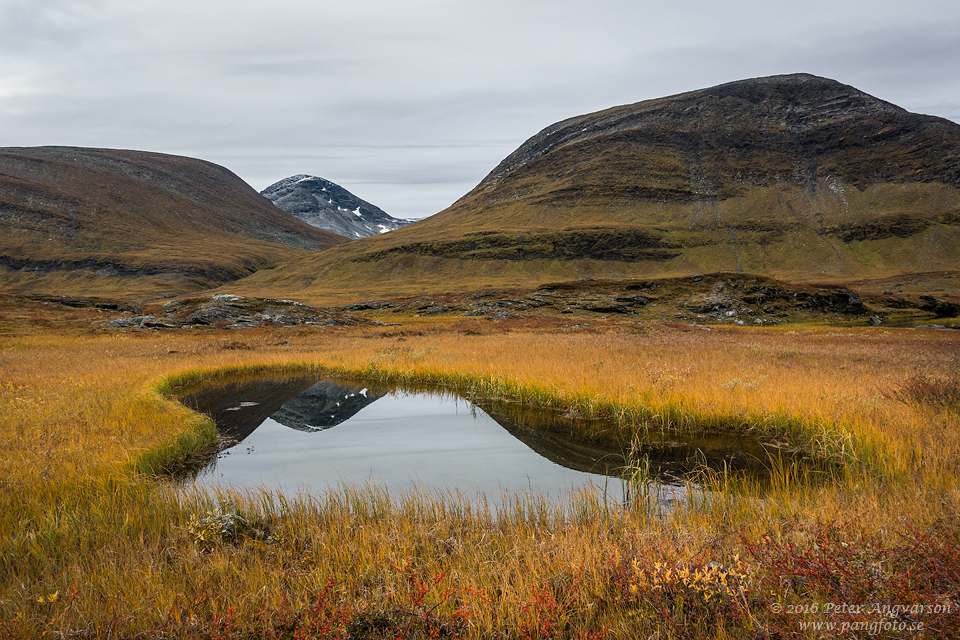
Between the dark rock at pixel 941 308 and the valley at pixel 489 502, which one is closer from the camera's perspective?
the valley at pixel 489 502

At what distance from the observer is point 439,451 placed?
35.8 ft

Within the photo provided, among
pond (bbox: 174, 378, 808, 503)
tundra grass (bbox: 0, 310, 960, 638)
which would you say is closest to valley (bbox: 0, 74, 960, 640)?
tundra grass (bbox: 0, 310, 960, 638)

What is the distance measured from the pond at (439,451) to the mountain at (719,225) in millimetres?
114131

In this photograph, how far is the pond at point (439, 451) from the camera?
859cm

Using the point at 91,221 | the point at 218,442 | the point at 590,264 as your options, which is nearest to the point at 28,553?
the point at 218,442

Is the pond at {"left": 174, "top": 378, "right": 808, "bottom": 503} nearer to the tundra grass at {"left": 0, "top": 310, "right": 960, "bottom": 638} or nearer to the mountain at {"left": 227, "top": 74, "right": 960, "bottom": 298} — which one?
the tundra grass at {"left": 0, "top": 310, "right": 960, "bottom": 638}

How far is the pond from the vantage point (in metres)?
8.59

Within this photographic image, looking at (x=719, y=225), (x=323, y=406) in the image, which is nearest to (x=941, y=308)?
(x=323, y=406)

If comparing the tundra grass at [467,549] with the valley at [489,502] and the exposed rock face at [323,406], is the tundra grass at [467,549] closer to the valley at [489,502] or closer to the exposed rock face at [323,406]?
the valley at [489,502]

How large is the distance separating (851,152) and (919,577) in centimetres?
24545

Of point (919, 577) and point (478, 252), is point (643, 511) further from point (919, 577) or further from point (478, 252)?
point (478, 252)

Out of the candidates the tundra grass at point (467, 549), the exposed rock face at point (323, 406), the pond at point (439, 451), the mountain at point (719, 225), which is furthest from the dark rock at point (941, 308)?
the exposed rock face at point (323, 406)

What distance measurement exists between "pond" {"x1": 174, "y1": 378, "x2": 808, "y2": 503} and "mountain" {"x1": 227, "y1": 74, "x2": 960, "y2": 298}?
114 metres

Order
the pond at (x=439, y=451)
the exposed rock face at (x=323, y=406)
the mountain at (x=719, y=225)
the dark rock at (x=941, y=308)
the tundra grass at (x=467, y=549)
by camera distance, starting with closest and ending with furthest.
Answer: the tundra grass at (x=467, y=549), the pond at (x=439, y=451), the exposed rock face at (x=323, y=406), the dark rock at (x=941, y=308), the mountain at (x=719, y=225)
